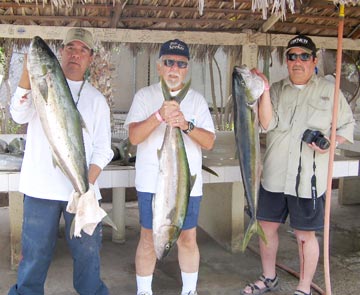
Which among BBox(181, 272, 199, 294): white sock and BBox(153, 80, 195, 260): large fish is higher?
BBox(153, 80, 195, 260): large fish

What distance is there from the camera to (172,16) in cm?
481

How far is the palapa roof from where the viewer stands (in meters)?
4.50

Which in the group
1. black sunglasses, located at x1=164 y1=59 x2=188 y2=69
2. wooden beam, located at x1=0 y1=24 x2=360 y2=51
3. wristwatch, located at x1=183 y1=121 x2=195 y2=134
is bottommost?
wristwatch, located at x1=183 y1=121 x2=195 y2=134

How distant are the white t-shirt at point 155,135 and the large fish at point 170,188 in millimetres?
160

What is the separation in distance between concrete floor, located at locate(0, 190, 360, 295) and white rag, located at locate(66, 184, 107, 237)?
1.43 m

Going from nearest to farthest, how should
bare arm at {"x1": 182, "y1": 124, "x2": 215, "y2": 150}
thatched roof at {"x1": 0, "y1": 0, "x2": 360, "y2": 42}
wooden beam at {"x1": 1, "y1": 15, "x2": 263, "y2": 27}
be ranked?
1. bare arm at {"x1": 182, "y1": 124, "x2": 215, "y2": 150}
2. thatched roof at {"x1": 0, "y1": 0, "x2": 360, "y2": 42}
3. wooden beam at {"x1": 1, "y1": 15, "x2": 263, "y2": 27}

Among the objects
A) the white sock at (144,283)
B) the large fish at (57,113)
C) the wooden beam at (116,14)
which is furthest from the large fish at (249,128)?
the wooden beam at (116,14)

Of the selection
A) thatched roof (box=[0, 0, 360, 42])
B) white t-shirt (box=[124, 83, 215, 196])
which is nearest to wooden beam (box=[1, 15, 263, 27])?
thatched roof (box=[0, 0, 360, 42])

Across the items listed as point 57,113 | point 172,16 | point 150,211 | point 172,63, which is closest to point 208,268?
point 150,211

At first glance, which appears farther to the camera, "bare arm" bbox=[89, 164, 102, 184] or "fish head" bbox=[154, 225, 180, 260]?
"fish head" bbox=[154, 225, 180, 260]

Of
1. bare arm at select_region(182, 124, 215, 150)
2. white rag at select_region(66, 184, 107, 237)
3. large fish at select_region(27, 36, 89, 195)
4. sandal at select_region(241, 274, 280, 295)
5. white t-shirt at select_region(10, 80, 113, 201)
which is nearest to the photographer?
large fish at select_region(27, 36, 89, 195)

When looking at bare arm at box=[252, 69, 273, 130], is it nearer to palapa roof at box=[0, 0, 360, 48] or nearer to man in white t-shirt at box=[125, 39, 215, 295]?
man in white t-shirt at box=[125, 39, 215, 295]

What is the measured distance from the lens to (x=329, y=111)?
3.75m

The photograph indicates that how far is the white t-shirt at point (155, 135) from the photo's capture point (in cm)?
339
